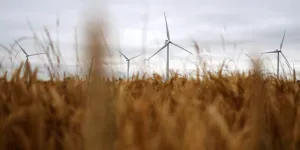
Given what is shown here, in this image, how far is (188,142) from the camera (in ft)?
2.72

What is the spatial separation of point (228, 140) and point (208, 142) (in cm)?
6

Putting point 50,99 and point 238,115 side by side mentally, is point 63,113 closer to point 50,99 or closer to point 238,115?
point 50,99

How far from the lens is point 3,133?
1124mm

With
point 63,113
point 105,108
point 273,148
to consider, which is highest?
point 105,108

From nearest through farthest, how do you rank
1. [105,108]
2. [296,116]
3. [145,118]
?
[105,108] < [145,118] < [296,116]

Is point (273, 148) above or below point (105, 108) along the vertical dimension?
below

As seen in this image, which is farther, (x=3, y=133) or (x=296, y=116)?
(x=296, y=116)

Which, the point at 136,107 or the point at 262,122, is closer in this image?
the point at 262,122

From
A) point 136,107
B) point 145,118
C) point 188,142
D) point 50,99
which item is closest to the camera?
point 188,142

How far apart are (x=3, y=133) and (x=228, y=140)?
31.1 inches

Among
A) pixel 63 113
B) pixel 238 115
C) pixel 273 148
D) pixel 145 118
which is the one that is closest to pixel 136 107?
pixel 145 118

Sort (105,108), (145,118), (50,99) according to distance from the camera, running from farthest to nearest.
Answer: (50,99), (145,118), (105,108)

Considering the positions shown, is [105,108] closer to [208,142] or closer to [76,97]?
[208,142]

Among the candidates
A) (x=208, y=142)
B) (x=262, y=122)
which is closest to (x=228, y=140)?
(x=208, y=142)
